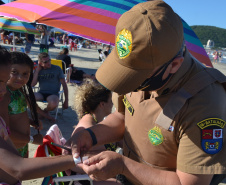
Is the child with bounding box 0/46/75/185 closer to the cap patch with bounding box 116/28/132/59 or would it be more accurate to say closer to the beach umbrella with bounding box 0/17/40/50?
the cap patch with bounding box 116/28/132/59

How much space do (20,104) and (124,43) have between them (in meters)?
1.65

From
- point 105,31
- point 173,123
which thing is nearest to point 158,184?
point 173,123

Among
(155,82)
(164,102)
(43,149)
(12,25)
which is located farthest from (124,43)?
(12,25)

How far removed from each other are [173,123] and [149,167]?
315 mm

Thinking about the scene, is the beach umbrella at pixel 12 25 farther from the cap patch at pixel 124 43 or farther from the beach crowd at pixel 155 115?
the cap patch at pixel 124 43

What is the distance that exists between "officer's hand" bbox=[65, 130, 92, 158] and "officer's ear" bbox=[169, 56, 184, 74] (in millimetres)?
835

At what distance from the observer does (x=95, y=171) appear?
4.57 feet

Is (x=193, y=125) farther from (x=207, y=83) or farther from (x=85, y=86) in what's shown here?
(x=85, y=86)

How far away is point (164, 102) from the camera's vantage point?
1.34 metres

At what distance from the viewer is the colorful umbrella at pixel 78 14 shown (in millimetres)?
3584

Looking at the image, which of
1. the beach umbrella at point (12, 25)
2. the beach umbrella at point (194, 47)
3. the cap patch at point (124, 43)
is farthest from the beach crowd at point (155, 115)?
the beach umbrella at point (12, 25)

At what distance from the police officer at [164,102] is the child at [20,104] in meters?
1.21

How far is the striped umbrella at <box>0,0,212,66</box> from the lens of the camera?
141 inches

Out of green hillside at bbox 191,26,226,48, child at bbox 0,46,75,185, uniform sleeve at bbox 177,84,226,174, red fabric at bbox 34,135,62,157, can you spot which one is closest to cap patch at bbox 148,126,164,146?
uniform sleeve at bbox 177,84,226,174
